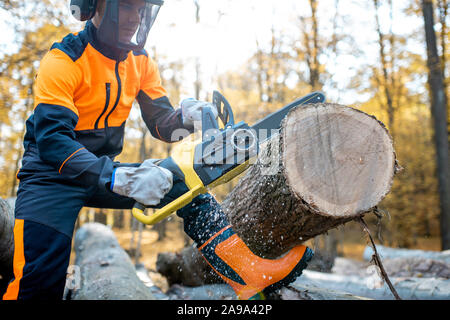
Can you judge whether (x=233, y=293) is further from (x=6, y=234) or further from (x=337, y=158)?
(x=6, y=234)

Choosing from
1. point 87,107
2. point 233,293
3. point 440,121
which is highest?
point 440,121

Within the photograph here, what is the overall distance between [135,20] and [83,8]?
286mm

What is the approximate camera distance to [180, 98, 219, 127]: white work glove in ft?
6.36

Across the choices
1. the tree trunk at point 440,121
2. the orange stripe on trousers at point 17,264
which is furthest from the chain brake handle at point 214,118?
the tree trunk at point 440,121

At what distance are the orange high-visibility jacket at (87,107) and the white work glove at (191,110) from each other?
0.10 metres

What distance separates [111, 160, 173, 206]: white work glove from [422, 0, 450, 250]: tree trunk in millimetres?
8016

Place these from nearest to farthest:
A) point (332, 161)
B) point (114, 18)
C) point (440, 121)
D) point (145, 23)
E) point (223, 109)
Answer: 1. point (332, 161)
2. point (114, 18)
3. point (223, 109)
4. point (145, 23)
5. point (440, 121)

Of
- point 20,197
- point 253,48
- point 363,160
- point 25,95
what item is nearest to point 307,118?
point 363,160

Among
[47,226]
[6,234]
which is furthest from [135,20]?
[6,234]

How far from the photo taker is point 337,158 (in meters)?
1.63

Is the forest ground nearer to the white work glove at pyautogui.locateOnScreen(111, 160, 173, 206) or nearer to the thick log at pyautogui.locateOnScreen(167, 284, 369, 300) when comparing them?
the thick log at pyautogui.locateOnScreen(167, 284, 369, 300)

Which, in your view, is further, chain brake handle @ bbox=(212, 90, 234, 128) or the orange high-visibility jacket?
chain brake handle @ bbox=(212, 90, 234, 128)

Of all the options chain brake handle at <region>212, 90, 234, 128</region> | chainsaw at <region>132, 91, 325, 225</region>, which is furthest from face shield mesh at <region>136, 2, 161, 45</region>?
chainsaw at <region>132, 91, 325, 225</region>

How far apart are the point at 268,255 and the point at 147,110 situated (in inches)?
54.4
